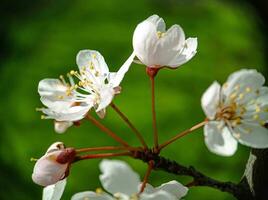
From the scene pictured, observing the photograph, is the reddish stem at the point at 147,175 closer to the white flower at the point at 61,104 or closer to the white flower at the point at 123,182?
the white flower at the point at 123,182

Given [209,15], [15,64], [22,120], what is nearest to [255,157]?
[22,120]

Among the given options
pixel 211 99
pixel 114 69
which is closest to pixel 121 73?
pixel 211 99

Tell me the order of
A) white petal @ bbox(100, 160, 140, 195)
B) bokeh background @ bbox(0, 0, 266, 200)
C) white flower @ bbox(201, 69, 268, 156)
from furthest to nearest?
1. bokeh background @ bbox(0, 0, 266, 200)
2. white flower @ bbox(201, 69, 268, 156)
3. white petal @ bbox(100, 160, 140, 195)

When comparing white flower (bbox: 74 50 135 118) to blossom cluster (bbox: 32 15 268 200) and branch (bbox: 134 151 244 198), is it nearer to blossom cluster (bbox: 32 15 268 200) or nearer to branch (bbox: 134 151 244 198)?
blossom cluster (bbox: 32 15 268 200)

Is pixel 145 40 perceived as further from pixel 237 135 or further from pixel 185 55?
pixel 237 135

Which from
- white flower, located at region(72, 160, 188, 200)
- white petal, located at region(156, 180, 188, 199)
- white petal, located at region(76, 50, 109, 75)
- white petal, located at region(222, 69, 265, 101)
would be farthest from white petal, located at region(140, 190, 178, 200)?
white petal, located at region(76, 50, 109, 75)

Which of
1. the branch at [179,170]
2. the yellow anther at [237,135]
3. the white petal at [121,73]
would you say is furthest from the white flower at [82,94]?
the yellow anther at [237,135]
